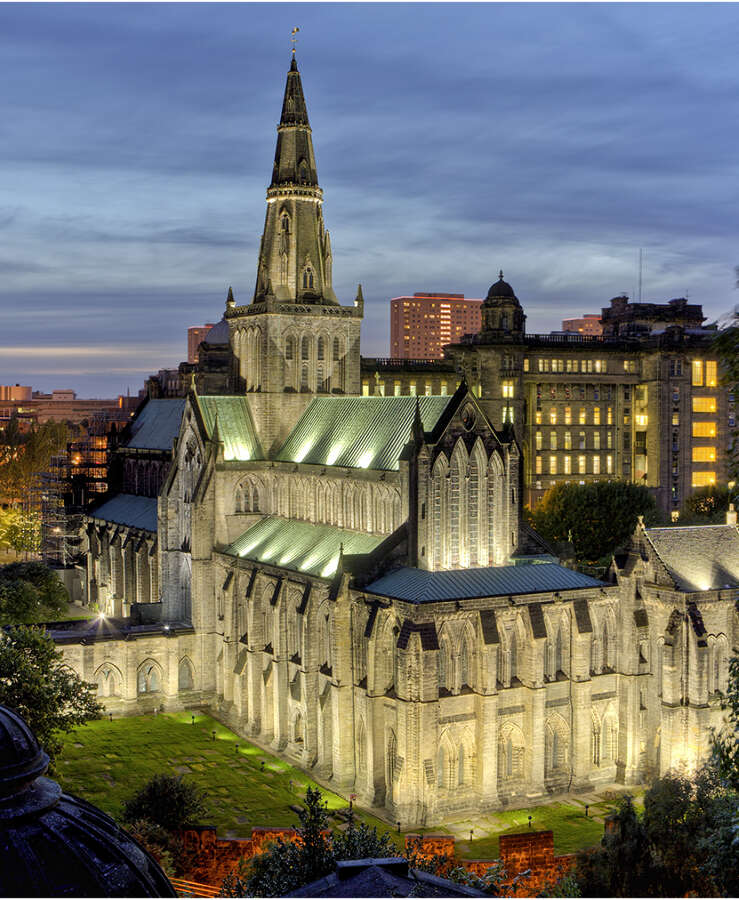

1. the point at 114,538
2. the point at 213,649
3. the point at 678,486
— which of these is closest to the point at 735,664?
the point at 213,649

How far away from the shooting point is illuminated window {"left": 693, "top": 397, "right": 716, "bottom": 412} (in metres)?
146

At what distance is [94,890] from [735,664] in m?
29.5

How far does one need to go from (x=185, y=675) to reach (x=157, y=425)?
3765 centimetres

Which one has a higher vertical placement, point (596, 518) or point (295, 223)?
point (295, 223)

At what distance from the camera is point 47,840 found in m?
7.84

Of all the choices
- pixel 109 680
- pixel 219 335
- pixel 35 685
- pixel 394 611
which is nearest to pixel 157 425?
pixel 109 680

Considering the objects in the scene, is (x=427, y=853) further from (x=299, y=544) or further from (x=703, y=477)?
(x=703, y=477)

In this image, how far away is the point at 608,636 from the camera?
6309cm

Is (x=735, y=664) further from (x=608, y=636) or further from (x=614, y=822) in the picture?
(x=608, y=636)

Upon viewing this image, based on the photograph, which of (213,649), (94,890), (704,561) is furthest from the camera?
(213,649)

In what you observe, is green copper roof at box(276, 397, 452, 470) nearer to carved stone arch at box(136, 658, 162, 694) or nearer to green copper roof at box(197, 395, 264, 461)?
green copper roof at box(197, 395, 264, 461)

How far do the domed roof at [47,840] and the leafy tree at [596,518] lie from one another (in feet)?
317

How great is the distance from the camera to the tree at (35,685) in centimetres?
5084

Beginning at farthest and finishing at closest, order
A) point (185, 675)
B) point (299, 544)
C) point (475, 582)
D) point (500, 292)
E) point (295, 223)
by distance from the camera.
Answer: point (500, 292), point (295, 223), point (185, 675), point (299, 544), point (475, 582)
